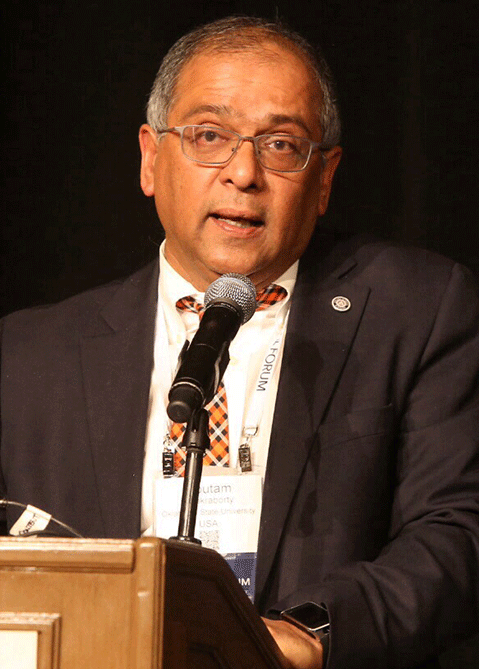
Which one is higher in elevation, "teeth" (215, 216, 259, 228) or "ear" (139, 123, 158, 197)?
"ear" (139, 123, 158, 197)

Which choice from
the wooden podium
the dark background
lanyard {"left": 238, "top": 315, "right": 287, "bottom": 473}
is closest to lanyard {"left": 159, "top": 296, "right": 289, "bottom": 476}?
lanyard {"left": 238, "top": 315, "right": 287, "bottom": 473}

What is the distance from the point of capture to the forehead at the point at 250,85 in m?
2.43

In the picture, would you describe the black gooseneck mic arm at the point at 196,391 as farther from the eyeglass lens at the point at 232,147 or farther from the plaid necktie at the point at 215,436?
the eyeglass lens at the point at 232,147

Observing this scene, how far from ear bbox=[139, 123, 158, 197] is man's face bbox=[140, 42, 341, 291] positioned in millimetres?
98

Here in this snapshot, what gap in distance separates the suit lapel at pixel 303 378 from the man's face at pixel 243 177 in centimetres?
13

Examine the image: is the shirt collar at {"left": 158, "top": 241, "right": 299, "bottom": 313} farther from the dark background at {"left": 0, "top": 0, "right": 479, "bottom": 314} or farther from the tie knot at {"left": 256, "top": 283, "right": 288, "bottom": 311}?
the dark background at {"left": 0, "top": 0, "right": 479, "bottom": 314}

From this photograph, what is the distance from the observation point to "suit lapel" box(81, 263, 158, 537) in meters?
2.32

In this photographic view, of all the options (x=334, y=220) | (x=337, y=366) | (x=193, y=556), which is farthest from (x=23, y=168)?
(x=193, y=556)

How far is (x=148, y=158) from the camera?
8.80 feet

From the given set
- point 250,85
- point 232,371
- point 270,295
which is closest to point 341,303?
point 270,295

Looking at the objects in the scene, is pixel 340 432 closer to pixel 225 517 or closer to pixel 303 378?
pixel 303 378

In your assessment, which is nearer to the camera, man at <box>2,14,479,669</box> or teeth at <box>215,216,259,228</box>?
man at <box>2,14,479,669</box>

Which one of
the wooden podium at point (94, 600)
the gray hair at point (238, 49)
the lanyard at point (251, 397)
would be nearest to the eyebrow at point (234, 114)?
the gray hair at point (238, 49)

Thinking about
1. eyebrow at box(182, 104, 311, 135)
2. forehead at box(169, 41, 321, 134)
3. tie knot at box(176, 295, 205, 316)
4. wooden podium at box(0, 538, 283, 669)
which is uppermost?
forehead at box(169, 41, 321, 134)
